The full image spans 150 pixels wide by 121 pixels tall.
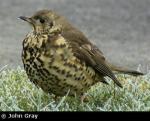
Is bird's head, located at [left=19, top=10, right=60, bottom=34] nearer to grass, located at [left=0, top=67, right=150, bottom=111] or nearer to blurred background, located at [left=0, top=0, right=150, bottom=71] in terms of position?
grass, located at [left=0, top=67, right=150, bottom=111]

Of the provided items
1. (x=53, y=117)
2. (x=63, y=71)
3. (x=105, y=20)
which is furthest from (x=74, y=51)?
(x=105, y=20)

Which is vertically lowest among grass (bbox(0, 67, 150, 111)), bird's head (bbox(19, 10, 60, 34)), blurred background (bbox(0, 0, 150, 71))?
grass (bbox(0, 67, 150, 111))

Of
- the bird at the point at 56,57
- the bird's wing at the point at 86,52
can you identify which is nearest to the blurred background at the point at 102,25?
the bird's wing at the point at 86,52

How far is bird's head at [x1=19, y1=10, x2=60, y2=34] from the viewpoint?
6.86 m

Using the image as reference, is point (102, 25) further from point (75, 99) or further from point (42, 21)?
point (42, 21)

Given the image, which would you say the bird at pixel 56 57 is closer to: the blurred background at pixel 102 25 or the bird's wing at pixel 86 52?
the bird's wing at pixel 86 52

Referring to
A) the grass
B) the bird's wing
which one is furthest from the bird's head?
the grass

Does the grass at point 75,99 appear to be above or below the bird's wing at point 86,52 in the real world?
below

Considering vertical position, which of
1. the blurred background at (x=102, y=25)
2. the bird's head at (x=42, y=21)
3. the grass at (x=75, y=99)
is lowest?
the grass at (x=75, y=99)

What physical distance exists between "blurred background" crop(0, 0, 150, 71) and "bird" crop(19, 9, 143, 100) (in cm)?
389

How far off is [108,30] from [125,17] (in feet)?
3.66

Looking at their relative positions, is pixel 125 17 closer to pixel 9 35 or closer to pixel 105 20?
pixel 105 20

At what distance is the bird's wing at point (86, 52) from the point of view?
272 inches

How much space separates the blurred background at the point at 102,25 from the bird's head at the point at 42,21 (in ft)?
12.9
